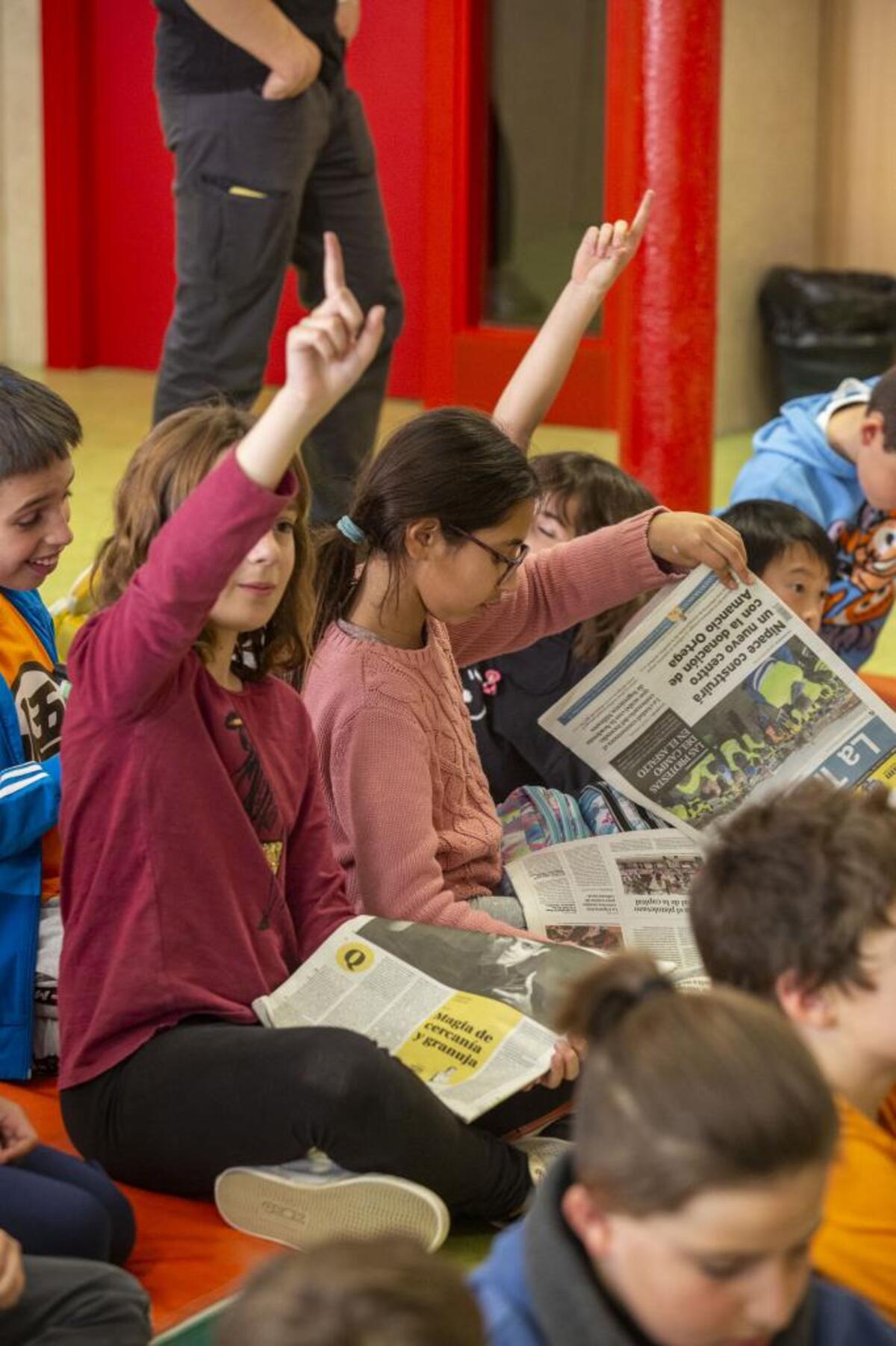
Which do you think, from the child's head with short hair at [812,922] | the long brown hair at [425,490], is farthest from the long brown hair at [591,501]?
the child's head with short hair at [812,922]

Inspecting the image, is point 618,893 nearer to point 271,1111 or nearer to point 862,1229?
point 271,1111

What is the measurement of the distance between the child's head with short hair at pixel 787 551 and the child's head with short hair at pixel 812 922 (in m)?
1.27

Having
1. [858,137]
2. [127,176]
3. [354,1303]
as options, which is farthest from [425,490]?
[127,176]

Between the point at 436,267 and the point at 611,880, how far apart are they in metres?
4.07

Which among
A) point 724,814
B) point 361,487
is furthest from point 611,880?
point 361,487

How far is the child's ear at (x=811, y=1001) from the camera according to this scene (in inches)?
54.5

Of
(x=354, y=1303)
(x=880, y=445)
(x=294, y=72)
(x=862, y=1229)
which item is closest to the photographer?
(x=354, y=1303)

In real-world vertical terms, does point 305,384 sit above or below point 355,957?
above

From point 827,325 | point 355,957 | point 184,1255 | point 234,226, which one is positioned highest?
point 234,226

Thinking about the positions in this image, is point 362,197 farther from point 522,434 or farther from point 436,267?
point 436,267

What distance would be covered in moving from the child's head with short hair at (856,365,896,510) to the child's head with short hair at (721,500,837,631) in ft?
0.66

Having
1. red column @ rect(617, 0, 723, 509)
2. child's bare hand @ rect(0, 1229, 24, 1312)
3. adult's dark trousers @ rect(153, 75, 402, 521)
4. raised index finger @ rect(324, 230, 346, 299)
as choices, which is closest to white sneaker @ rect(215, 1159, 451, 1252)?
child's bare hand @ rect(0, 1229, 24, 1312)

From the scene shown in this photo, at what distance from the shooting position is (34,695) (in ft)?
6.98

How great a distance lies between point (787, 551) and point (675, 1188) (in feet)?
5.73
